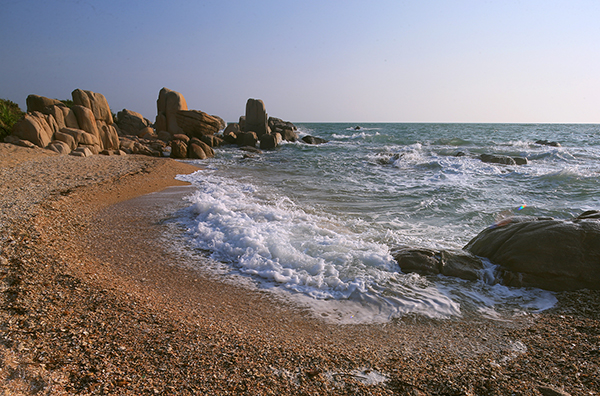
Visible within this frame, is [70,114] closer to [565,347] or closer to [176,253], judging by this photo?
[176,253]

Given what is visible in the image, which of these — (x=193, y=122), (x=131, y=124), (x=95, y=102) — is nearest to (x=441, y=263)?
(x=95, y=102)

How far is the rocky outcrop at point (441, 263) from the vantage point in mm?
4559

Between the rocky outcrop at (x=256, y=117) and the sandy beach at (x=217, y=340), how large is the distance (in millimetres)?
26421

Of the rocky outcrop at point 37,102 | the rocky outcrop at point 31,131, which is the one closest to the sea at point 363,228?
the rocky outcrop at point 31,131

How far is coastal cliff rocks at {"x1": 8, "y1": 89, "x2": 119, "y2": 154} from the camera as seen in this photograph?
13.8 meters

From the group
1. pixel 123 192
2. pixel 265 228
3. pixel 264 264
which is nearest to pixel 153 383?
pixel 264 264

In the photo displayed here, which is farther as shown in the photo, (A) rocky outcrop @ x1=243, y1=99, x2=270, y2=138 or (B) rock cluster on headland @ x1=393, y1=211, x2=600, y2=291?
(A) rocky outcrop @ x1=243, y1=99, x2=270, y2=138

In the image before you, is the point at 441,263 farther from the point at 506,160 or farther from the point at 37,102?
the point at 37,102

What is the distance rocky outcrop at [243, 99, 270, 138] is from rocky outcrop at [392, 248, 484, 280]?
26.6m

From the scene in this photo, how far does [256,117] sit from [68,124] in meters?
16.6

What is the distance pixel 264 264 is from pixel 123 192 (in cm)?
616

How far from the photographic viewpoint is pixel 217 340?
114 inches

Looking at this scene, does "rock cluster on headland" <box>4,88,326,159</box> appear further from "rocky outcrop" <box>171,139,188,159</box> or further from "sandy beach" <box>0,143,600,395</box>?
"sandy beach" <box>0,143,600,395</box>

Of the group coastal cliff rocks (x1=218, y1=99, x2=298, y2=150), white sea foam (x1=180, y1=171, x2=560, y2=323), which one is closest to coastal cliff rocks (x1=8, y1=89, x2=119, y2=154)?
coastal cliff rocks (x1=218, y1=99, x2=298, y2=150)
